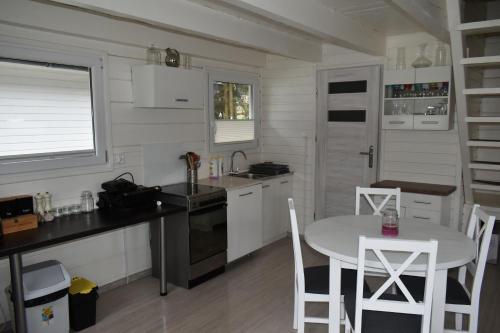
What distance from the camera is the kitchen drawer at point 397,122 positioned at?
4.16 meters

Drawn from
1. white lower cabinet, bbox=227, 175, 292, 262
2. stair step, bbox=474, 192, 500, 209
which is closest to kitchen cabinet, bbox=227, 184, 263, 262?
white lower cabinet, bbox=227, 175, 292, 262

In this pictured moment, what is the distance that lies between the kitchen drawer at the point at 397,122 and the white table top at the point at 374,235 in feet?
4.77

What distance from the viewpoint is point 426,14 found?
9.86 feet

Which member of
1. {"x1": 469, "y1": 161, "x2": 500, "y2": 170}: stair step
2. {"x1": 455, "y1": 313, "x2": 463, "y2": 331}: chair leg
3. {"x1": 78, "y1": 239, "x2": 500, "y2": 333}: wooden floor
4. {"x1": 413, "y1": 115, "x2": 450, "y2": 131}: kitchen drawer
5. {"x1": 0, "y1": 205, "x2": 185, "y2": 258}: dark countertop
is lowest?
{"x1": 78, "y1": 239, "x2": 500, "y2": 333}: wooden floor

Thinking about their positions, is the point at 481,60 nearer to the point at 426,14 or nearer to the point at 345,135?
the point at 426,14

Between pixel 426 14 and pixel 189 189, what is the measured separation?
8.40ft

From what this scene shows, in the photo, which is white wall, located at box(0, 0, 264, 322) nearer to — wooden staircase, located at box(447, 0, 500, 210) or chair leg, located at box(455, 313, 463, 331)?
wooden staircase, located at box(447, 0, 500, 210)

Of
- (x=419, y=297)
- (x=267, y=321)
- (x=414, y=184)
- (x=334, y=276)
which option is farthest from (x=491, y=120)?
(x=267, y=321)

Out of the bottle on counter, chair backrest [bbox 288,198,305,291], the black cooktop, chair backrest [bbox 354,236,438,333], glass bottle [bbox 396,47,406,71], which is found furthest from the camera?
the bottle on counter

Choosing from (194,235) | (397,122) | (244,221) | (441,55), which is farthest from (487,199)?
(194,235)

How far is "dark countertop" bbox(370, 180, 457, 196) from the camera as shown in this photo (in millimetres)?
3967

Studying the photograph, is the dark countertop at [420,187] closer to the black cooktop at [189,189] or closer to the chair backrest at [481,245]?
the chair backrest at [481,245]

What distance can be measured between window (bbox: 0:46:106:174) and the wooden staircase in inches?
117

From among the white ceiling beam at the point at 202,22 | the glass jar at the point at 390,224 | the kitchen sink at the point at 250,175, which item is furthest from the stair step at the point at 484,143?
the kitchen sink at the point at 250,175
